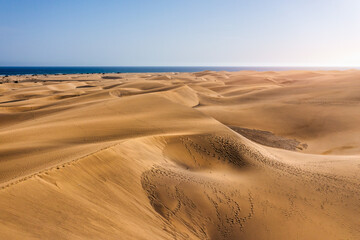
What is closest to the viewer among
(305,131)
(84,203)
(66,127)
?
(84,203)

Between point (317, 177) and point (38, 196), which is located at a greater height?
point (38, 196)

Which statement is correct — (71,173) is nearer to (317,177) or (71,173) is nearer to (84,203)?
(84,203)

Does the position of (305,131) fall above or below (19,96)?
below

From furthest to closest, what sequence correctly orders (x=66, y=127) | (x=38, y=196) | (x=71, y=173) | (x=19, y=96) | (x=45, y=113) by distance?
(x=19, y=96), (x=45, y=113), (x=66, y=127), (x=71, y=173), (x=38, y=196)

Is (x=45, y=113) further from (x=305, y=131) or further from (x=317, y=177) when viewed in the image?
(x=305, y=131)

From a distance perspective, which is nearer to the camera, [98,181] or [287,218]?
[98,181]

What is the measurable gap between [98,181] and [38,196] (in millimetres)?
1351

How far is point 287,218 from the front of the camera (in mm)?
6199

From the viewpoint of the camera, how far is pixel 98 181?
5504 mm

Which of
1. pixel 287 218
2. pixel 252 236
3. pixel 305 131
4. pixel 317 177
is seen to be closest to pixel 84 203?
pixel 252 236

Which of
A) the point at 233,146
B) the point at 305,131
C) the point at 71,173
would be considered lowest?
the point at 305,131

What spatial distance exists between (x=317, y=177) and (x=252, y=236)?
368 centimetres

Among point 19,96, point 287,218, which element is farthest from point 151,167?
point 19,96

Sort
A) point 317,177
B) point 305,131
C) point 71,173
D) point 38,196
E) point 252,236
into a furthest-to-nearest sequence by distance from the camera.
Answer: point 305,131
point 317,177
point 252,236
point 71,173
point 38,196
